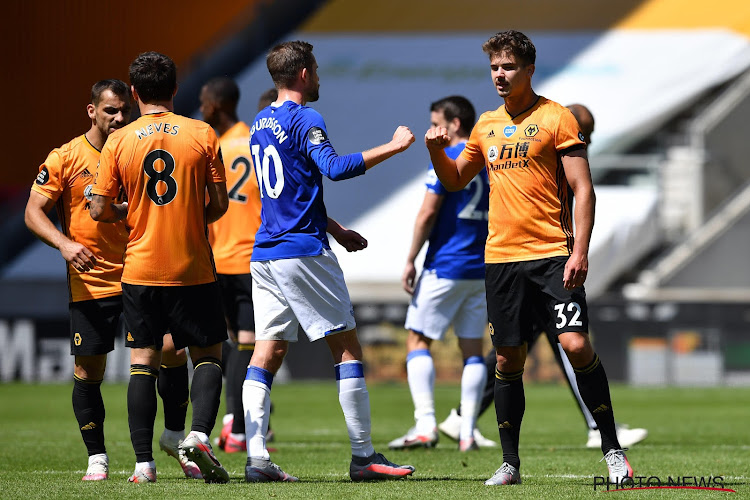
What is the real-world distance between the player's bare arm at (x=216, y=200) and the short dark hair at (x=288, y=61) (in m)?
0.58

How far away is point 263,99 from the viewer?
7797 millimetres

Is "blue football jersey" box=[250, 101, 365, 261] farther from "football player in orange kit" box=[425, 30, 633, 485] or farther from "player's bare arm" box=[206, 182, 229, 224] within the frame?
"football player in orange kit" box=[425, 30, 633, 485]

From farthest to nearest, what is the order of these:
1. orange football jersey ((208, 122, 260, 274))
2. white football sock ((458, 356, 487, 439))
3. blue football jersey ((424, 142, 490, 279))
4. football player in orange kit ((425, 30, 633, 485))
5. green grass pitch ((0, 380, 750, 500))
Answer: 1. blue football jersey ((424, 142, 490, 279))
2. orange football jersey ((208, 122, 260, 274))
3. white football sock ((458, 356, 487, 439))
4. football player in orange kit ((425, 30, 633, 485))
5. green grass pitch ((0, 380, 750, 500))

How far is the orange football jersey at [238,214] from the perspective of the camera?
7.83 m

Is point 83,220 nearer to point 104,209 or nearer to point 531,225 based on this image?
point 104,209

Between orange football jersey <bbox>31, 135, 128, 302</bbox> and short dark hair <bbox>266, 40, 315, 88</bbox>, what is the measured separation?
113 centimetres

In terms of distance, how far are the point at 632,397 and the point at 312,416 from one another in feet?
15.0

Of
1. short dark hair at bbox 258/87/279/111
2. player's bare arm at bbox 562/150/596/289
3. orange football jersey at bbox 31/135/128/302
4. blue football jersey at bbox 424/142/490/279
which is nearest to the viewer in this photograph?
player's bare arm at bbox 562/150/596/289

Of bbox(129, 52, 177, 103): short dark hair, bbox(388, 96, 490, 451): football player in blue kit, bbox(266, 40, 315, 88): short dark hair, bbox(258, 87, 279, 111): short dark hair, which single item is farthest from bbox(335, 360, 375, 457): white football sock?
bbox(258, 87, 279, 111): short dark hair

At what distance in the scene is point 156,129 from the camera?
18.1 ft

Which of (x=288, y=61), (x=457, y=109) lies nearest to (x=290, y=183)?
(x=288, y=61)

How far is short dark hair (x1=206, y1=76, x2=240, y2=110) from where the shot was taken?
25.7 ft

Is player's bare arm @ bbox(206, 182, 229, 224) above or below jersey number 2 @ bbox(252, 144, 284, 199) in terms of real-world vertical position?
below

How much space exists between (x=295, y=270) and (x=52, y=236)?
125 centimetres
